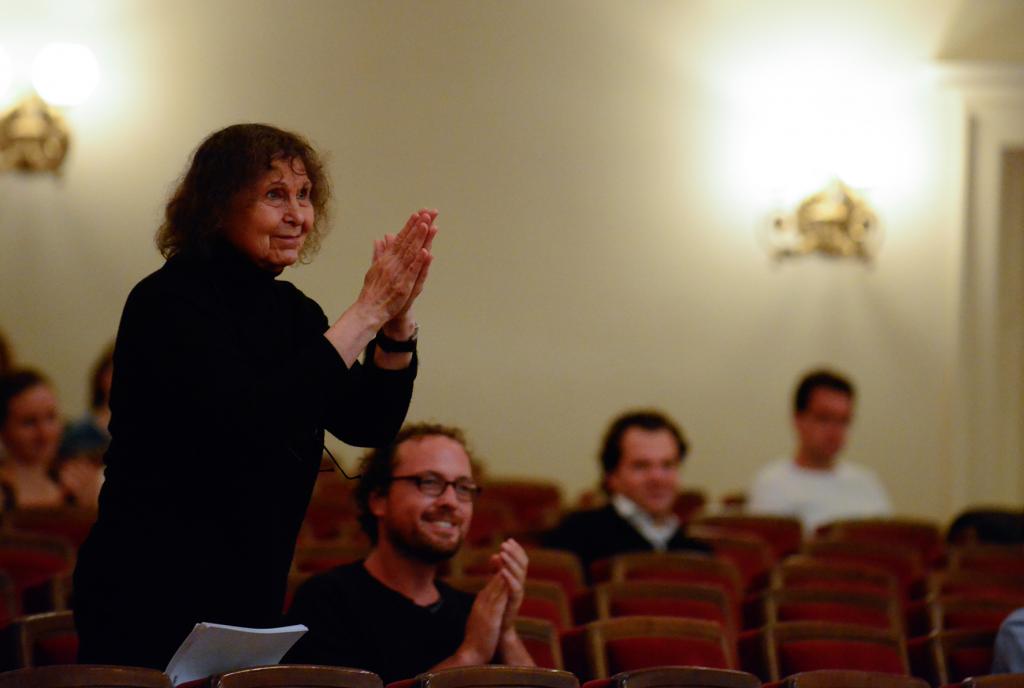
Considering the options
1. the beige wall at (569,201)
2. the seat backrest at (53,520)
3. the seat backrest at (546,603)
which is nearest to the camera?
the seat backrest at (546,603)

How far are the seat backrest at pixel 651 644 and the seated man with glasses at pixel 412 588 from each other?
31cm

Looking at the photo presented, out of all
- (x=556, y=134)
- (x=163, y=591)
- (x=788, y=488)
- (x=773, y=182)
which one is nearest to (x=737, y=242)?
(x=773, y=182)

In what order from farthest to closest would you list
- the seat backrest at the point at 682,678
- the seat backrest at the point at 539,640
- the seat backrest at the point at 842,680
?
1. the seat backrest at the point at 539,640
2. the seat backrest at the point at 842,680
3. the seat backrest at the point at 682,678

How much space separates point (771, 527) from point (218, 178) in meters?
4.05

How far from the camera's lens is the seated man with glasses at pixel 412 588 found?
A: 3375mm

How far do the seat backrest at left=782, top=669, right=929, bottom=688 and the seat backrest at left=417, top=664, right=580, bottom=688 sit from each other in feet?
1.63

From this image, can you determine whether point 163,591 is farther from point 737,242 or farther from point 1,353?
point 737,242

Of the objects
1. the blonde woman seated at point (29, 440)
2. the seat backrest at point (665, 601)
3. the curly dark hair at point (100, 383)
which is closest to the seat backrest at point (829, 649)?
the seat backrest at point (665, 601)

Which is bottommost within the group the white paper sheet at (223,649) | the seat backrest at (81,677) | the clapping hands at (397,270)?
the seat backrest at (81,677)

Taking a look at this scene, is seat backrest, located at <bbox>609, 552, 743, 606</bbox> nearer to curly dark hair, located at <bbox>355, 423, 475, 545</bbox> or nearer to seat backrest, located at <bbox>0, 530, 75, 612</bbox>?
curly dark hair, located at <bbox>355, 423, 475, 545</bbox>

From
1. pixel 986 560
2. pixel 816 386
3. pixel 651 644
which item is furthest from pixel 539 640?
pixel 816 386

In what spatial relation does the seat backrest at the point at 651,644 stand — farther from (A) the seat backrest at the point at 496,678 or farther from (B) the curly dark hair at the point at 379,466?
(A) the seat backrest at the point at 496,678

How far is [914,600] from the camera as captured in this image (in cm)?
518

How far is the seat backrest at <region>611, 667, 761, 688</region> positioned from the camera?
3.09m
